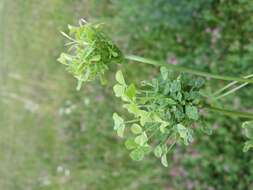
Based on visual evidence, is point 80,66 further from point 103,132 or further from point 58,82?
point 58,82

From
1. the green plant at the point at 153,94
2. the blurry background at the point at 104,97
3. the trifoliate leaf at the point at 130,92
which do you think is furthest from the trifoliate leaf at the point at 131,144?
the blurry background at the point at 104,97

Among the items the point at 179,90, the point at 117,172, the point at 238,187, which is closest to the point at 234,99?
the point at 238,187

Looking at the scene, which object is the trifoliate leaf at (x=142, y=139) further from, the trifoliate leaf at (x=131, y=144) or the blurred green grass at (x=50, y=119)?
the blurred green grass at (x=50, y=119)

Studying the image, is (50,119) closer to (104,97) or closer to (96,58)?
(104,97)

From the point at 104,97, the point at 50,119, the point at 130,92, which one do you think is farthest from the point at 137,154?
the point at 50,119

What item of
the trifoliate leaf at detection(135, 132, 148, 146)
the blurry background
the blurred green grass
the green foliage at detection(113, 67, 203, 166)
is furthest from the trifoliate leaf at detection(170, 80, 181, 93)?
the blurred green grass

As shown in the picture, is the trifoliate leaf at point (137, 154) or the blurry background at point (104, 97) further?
the blurry background at point (104, 97)
